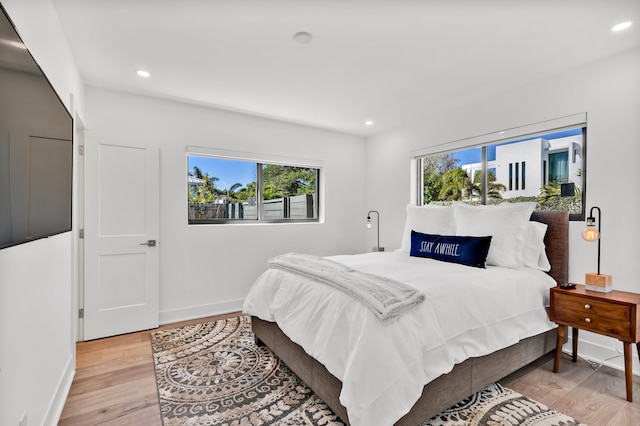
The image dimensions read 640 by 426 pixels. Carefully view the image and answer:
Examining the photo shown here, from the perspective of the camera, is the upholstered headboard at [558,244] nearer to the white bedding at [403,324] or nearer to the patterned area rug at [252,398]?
the white bedding at [403,324]

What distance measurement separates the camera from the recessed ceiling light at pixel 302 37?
2219mm

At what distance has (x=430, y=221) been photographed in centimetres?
338

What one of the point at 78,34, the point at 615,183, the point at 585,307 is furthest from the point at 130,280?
the point at 615,183

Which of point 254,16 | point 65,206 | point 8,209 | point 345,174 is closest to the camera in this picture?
point 8,209

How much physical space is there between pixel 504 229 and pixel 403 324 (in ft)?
5.58

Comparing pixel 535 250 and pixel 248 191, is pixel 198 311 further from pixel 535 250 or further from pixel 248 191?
pixel 535 250

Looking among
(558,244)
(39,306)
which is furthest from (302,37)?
(558,244)

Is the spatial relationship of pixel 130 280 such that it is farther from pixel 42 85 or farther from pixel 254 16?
pixel 254 16

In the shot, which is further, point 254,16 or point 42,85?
point 254,16

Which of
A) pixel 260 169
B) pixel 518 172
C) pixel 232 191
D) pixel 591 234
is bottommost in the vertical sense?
pixel 591 234

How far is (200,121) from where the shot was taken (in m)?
3.70

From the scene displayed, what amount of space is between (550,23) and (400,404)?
8.34 feet

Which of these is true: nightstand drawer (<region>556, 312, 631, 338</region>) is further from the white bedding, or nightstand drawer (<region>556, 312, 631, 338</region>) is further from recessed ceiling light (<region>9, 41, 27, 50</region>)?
recessed ceiling light (<region>9, 41, 27, 50</region>)

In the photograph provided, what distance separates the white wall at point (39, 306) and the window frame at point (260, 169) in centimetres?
146
